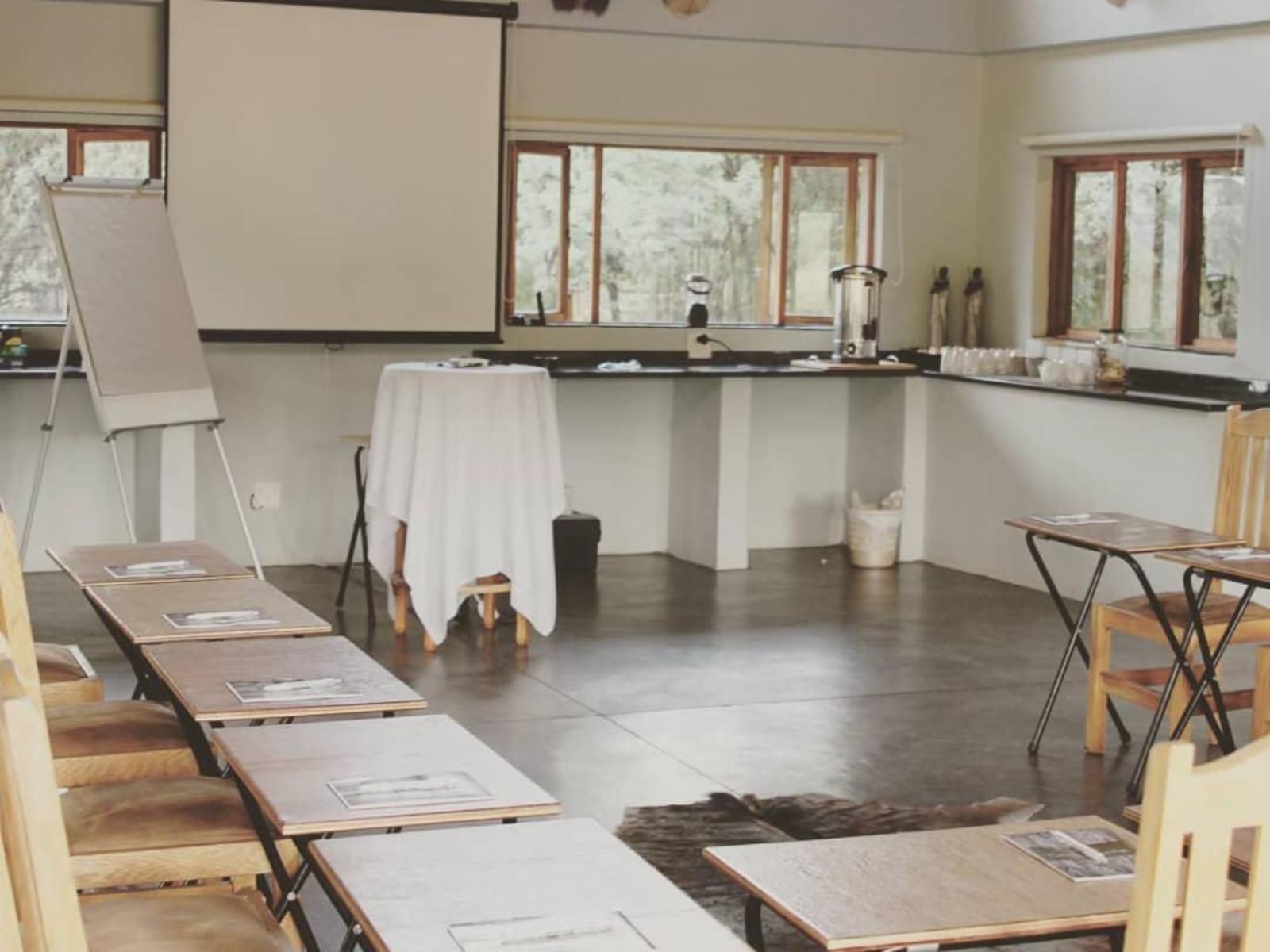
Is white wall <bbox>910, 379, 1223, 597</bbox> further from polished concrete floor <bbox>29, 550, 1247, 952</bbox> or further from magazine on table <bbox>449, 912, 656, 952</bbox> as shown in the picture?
magazine on table <bbox>449, 912, 656, 952</bbox>

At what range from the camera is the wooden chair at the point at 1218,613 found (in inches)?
230

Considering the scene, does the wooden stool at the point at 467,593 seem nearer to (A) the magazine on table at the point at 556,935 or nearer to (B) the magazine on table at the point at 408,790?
(B) the magazine on table at the point at 408,790

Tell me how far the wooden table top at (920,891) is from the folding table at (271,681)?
851mm

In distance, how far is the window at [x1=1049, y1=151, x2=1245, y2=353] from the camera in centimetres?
844

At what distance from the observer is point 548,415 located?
7355 millimetres

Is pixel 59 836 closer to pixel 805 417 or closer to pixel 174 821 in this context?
pixel 174 821

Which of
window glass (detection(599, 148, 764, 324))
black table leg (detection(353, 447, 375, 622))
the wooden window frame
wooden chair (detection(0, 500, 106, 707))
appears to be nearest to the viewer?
wooden chair (detection(0, 500, 106, 707))

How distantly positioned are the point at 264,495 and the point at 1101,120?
13.8ft

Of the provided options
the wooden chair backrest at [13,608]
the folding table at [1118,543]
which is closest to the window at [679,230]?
the folding table at [1118,543]

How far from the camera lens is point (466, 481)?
7.19 meters

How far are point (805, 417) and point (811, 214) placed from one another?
1032 mm

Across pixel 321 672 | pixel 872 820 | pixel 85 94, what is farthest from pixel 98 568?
pixel 85 94

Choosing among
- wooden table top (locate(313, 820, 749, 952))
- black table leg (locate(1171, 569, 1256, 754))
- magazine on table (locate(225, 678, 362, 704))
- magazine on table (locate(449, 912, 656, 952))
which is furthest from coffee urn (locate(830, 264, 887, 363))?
magazine on table (locate(449, 912, 656, 952))

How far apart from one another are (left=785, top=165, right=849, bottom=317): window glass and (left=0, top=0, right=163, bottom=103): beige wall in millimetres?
3195
